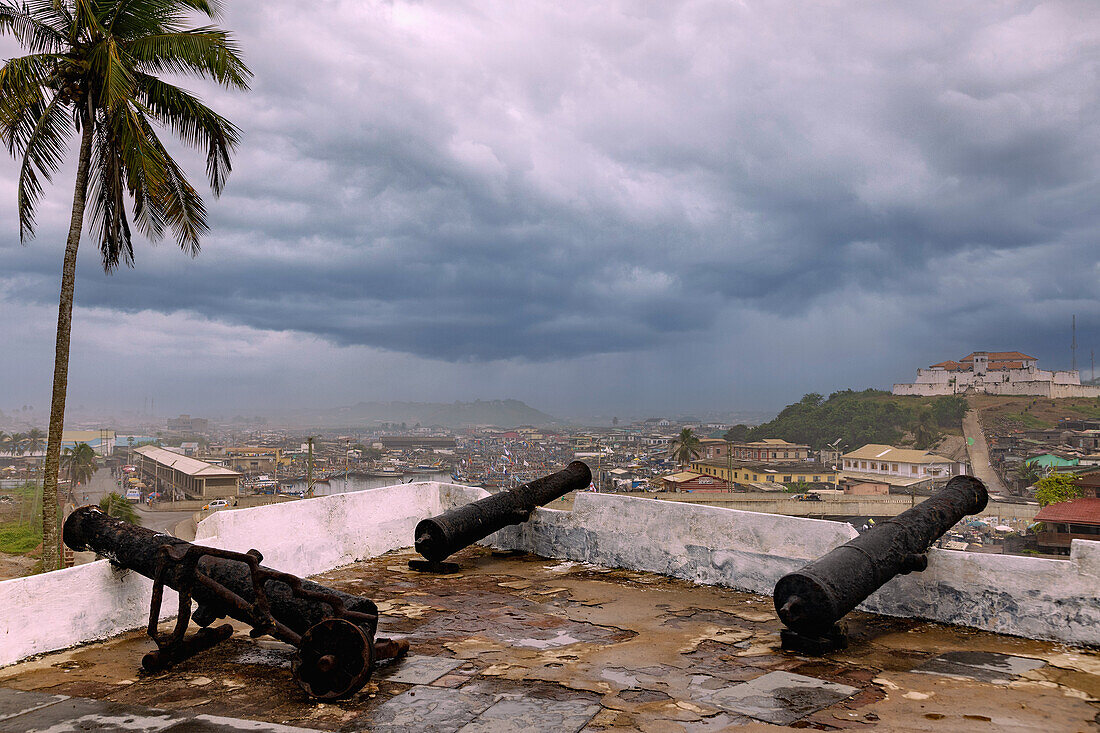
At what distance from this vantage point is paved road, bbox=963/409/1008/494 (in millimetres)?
60156

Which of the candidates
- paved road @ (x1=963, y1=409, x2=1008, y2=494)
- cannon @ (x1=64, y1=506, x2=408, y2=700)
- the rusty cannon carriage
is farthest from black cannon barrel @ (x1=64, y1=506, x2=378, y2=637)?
paved road @ (x1=963, y1=409, x2=1008, y2=494)

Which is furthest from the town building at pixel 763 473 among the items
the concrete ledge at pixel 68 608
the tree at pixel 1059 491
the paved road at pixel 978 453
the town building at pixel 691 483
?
the concrete ledge at pixel 68 608

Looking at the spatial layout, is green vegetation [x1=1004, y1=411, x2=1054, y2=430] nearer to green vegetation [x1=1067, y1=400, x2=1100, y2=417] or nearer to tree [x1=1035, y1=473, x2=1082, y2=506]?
green vegetation [x1=1067, y1=400, x2=1100, y2=417]

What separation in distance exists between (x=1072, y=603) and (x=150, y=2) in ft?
41.7

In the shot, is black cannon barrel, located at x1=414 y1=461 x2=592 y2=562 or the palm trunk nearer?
black cannon barrel, located at x1=414 y1=461 x2=592 y2=562

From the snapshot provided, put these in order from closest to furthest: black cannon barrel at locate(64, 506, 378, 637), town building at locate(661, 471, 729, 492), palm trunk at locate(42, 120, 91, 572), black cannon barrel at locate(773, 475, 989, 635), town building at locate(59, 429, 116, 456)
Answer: black cannon barrel at locate(64, 506, 378, 637) → black cannon barrel at locate(773, 475, 989, 635) → palm trunk at locate(42, 120, 91, 572) → town building at locate(661, 471, 729, 492) → town building at locate(59, 429, 116, 456)

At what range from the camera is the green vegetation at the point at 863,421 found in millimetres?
75125

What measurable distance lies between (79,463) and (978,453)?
81.7 m

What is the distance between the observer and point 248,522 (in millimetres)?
6953

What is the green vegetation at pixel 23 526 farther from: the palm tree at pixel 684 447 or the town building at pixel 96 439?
the palm tree at pixel 684 447

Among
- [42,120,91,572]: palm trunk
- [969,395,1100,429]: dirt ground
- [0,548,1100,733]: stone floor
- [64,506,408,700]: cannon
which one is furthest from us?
[969,395,1100,429]: dirt ground

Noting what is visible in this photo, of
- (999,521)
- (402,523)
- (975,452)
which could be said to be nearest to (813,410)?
(975,452)

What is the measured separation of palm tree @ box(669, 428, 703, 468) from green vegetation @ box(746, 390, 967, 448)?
20.7m

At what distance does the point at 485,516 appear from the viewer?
7.88m
